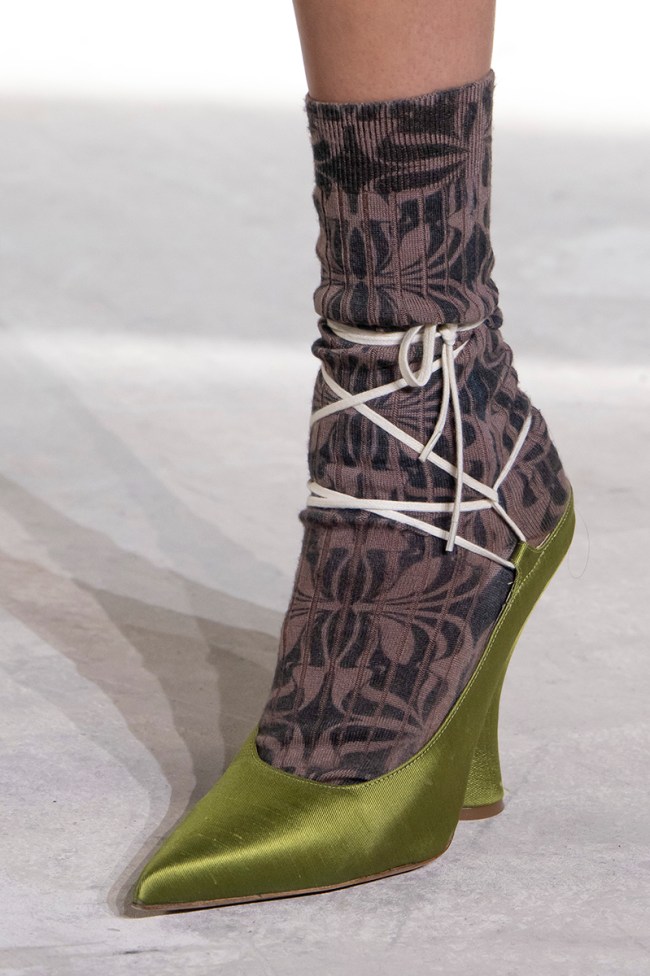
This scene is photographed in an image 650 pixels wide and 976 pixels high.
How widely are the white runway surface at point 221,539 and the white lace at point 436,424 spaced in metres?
0.21

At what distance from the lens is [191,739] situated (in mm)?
992

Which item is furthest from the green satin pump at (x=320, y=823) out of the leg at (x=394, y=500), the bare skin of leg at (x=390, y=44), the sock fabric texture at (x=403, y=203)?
the bare skin of leg at (x=390, y=44)

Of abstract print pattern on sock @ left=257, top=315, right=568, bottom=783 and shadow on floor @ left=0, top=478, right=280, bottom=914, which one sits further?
shadow on floor @ left=0, top=478, right=280, bottom=914

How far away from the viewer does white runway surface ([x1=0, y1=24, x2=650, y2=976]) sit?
2.54 ft

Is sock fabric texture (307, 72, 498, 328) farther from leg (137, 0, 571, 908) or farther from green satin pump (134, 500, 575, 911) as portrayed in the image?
green satin pump (134, 500, 575, 911)

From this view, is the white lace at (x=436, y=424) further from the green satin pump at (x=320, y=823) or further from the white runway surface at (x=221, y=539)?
the white runway surface at (x=221, y=539)

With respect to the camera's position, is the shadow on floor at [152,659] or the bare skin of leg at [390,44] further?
the shadow on floor at [152,659]

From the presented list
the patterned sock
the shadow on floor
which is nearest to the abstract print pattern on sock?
the patterned sock

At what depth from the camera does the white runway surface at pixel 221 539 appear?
2.54 ft

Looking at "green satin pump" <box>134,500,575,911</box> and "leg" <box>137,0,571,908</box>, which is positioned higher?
"leg" <box>137,0,571,908</box>

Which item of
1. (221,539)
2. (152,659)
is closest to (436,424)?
(152,659)

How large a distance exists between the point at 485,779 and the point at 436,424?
236 mm

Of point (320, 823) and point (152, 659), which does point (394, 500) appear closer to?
point (320, 823)

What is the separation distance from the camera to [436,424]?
85cm
